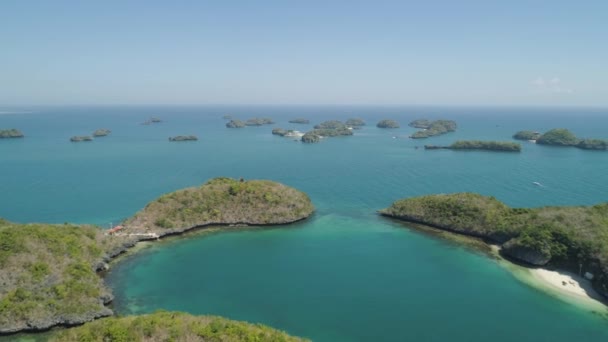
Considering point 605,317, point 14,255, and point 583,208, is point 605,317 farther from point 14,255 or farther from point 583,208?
point 14,255

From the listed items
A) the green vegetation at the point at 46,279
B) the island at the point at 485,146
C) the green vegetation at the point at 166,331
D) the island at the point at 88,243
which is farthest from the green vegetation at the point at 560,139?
the green vegetation at the point at 46,279

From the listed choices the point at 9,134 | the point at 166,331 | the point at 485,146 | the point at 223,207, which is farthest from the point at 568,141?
the point at 9,134

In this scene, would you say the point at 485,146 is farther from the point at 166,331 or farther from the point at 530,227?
the point at 166,331

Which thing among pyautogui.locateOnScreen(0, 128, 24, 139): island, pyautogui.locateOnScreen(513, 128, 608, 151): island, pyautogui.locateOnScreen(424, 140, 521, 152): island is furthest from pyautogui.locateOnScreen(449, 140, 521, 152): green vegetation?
pyautogui.locateOnScreen(0, 128, 24, 139): island

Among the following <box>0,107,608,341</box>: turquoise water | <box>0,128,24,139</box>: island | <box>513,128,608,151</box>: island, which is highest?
<box>513,128,608,151</box>: island

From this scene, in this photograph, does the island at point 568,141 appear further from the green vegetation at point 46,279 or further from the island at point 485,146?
the green vegetation at point 46,279

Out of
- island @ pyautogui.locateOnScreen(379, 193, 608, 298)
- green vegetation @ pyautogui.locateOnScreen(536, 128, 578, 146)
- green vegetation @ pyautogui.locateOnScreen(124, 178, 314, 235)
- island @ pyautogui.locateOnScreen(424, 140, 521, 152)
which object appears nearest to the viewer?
island @ pyautogui.locateOnScreen(379, 193, 608, 298)

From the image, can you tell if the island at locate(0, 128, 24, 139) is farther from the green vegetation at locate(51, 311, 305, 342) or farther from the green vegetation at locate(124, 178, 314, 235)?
the green vegetation at locate(51, 311, 305, 342)

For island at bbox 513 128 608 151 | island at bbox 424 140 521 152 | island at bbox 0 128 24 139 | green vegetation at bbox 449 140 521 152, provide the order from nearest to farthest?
green vegetation at bbox 449 140 521 152 < island at bbox 424 140 521 152 < island at bbox 513 128 608 151 < island at bbox 0 128 24 139

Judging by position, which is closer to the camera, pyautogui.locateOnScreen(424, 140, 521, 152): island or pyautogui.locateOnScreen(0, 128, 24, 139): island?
pyautogui.locateOnScreen(424, 140, 521, 152): island
